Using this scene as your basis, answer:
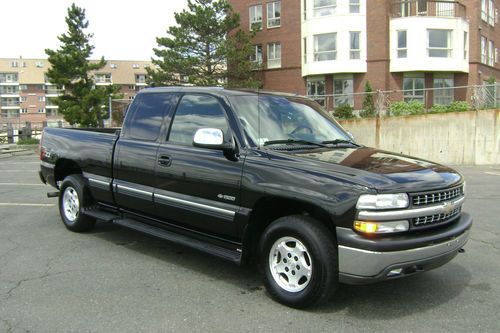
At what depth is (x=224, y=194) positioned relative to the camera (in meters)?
4.56

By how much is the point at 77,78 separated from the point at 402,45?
2460 cm

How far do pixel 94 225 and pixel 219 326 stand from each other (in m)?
3.85

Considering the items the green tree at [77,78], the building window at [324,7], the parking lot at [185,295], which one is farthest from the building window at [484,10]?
the parking lot at [185,295]

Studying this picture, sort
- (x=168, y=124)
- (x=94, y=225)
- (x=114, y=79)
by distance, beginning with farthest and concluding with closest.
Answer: (x=114, y=79)
(x=94, y=225)
(x=168, y=124)

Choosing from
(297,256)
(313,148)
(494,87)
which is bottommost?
(297,256)

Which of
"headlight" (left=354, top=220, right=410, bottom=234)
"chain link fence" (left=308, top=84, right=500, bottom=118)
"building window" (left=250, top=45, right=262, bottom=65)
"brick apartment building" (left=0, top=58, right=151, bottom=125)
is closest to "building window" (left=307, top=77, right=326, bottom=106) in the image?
"building window" (left=250, top=45, right=262, bottom=65)

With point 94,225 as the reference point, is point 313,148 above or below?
above

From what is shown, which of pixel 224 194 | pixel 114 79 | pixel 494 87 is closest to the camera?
pixel 224 194

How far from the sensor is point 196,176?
479 cm

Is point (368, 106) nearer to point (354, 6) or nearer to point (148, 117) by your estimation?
point (354, 6)

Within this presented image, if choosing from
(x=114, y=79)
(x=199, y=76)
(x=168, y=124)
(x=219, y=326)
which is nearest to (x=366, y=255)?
(x=219, y=326)

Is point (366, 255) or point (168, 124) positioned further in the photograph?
point (168, 124)

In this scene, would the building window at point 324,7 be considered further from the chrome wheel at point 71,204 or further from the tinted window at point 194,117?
the tinted window at point 194,117

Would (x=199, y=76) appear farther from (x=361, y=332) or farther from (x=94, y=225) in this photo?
(x=361, y=332)
